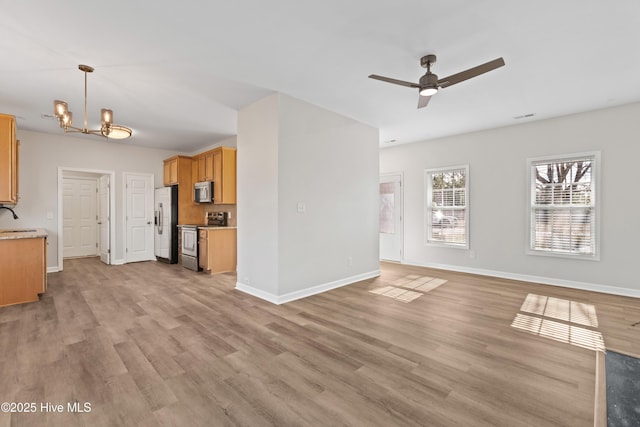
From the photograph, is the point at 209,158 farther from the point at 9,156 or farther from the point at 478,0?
the point at 478,0

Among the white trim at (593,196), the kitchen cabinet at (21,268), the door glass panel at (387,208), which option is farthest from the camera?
the door glass panel at (387,208)

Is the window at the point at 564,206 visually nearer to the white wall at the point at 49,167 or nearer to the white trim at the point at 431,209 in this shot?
the white trim at the point at 431,209

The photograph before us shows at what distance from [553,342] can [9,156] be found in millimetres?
6670

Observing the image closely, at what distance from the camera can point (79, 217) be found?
25.4 feet

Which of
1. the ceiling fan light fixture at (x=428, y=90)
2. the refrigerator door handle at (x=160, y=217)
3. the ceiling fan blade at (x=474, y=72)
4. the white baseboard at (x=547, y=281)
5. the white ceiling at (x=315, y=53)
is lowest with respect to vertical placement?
the white baseboard at (x=547, y=281)

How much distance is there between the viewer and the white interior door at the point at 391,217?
671 cm

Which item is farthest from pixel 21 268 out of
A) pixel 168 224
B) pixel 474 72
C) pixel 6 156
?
pixel 474 72

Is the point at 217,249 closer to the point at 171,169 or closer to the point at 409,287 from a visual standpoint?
the point at 171,169

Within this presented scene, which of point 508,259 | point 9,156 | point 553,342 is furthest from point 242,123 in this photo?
point 508,259

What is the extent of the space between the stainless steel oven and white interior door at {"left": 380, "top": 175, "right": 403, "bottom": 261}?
13.8ft

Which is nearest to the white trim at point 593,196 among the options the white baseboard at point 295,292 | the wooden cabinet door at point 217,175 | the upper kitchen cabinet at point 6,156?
the white baseboard at point 295,292

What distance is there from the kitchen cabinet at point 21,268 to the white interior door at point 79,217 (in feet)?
14.4

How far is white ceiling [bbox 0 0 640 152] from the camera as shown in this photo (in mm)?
2254

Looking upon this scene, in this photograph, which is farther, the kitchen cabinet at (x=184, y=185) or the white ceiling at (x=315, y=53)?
the kitchen cabinet at (x=184, y=185)
